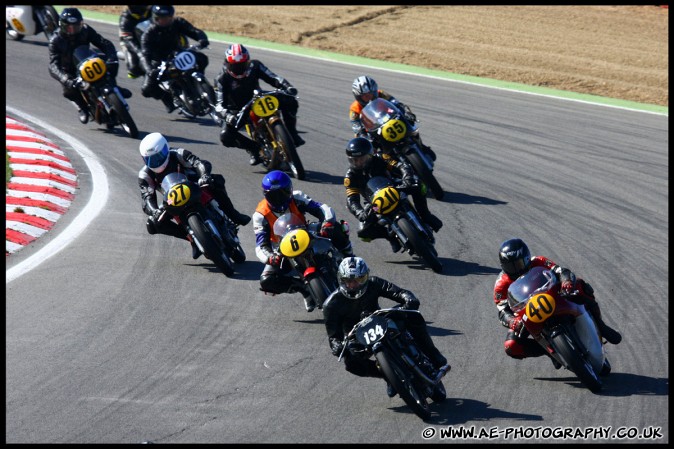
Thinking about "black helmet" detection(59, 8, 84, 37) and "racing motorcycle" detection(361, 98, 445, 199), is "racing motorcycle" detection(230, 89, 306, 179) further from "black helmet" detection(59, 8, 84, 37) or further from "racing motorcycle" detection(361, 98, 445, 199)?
"black helmet" detection(59, 8, 84, 37)

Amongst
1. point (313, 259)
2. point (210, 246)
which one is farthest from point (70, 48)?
point (313, 259)

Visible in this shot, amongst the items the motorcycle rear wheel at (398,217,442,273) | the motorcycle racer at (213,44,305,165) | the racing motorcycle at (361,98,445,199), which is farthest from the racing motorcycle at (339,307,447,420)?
the motorcycle racer at (213,44,305,165)

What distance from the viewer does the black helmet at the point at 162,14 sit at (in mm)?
19547

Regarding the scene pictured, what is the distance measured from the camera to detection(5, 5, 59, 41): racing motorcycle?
78.9 feet

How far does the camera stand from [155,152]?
1311 cm

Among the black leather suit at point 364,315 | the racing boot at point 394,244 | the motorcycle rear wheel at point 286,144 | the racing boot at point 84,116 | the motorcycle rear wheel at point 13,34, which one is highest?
the black leather suit at point 364,315

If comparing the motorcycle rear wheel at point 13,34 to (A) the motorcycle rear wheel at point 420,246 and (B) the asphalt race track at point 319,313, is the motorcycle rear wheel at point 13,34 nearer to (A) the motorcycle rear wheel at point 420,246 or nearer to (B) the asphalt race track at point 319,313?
(B) the asphalt race track at point 319,313

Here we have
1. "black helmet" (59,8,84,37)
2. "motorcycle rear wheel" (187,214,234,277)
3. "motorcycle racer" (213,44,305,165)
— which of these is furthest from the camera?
"black helmet" (59,8,84,37)

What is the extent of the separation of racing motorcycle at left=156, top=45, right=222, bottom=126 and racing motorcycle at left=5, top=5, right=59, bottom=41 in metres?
5.61

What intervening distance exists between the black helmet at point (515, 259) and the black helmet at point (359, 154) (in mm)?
3918

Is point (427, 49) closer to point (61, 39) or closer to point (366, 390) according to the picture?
point (61, 39)

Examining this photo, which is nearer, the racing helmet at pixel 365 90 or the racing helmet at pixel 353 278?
the racing helmet at pixel 353 278

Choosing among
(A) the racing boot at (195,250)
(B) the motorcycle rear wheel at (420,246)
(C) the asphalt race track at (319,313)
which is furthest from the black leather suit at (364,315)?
(A) the racing boot at (195,250)

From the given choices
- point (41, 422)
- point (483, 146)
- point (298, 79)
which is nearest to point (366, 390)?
point (41, 422)
